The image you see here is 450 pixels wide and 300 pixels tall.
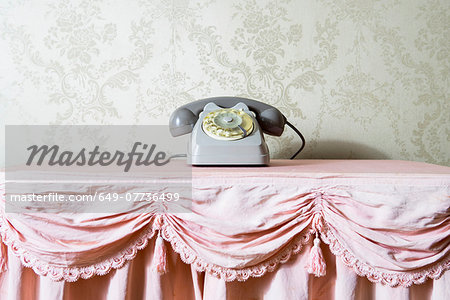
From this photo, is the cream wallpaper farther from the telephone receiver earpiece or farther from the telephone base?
the telephone base

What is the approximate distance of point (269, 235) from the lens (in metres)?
0.73

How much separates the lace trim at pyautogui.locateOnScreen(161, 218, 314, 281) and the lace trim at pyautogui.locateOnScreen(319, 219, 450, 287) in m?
0.04

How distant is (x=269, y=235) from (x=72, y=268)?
0.38 m

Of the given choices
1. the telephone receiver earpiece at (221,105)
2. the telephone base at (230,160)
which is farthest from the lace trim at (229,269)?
the telephone receiver earpiece at (221,105)

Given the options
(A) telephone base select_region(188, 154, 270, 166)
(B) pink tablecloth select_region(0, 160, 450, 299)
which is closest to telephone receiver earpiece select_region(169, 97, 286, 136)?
(A) telephone base select_region(188, 154, 270, 166)

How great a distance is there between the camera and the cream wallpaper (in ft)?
4.06

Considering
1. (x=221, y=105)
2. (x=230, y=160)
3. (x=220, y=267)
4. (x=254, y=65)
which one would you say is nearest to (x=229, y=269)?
(x=220, y=267)

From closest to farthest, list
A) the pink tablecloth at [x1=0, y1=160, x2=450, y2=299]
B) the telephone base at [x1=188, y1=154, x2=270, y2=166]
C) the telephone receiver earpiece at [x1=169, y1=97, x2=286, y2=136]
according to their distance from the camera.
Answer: the pink tablecloth at [x1=0, y1=160, x2=450, y2=299] → the telephone base at [x1=188, y1=154, x2=270, y2=166] → the telephone receiver earpiece at [x1=169, y1=97, x2=286, y2=136]

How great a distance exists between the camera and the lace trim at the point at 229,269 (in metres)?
0.74

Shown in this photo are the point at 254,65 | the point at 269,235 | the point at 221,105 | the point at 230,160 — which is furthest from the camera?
the point at 254,65

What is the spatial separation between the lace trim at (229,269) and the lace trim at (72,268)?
4 centimetres

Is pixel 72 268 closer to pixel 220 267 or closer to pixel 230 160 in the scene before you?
pixel 220 267

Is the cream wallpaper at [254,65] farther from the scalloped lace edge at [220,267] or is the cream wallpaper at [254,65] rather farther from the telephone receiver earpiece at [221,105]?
the scalloped lace edge at [220,267]

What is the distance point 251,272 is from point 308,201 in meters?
0.17
